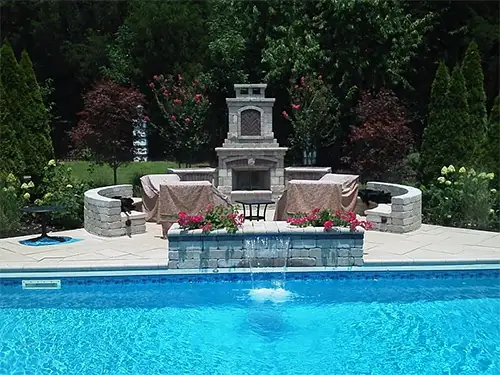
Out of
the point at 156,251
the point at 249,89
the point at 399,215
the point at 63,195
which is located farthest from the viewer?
the point at 249,89

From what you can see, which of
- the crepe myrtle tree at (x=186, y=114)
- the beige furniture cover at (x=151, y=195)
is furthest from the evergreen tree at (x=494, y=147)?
the crepe myrtle tree at (x=186, y=114)

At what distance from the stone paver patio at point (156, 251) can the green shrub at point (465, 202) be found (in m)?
0.60

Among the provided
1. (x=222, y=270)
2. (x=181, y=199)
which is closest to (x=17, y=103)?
(x=181, y=199)

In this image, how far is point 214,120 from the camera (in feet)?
68.2

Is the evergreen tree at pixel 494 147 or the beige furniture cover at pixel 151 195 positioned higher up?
the evergreen tree at pixel 494 147

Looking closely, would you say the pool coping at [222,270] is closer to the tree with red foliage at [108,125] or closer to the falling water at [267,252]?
the falling water at [267,252]

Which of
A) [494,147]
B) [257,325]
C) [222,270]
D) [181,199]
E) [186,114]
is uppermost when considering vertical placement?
[186,114]

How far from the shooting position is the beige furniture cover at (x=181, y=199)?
1045 centimetres

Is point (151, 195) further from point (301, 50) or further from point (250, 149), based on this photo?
point (301, 50)

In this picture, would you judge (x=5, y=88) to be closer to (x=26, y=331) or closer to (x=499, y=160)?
(x=26, y=331)

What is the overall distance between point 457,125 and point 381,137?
7.33 ft

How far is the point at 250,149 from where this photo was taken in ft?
47.2

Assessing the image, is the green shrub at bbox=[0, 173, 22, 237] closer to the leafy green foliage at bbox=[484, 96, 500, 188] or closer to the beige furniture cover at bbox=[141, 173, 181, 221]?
the beige furniture cover at bbox=[141, 173, 181, 221]

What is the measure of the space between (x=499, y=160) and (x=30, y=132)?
11098 mm
